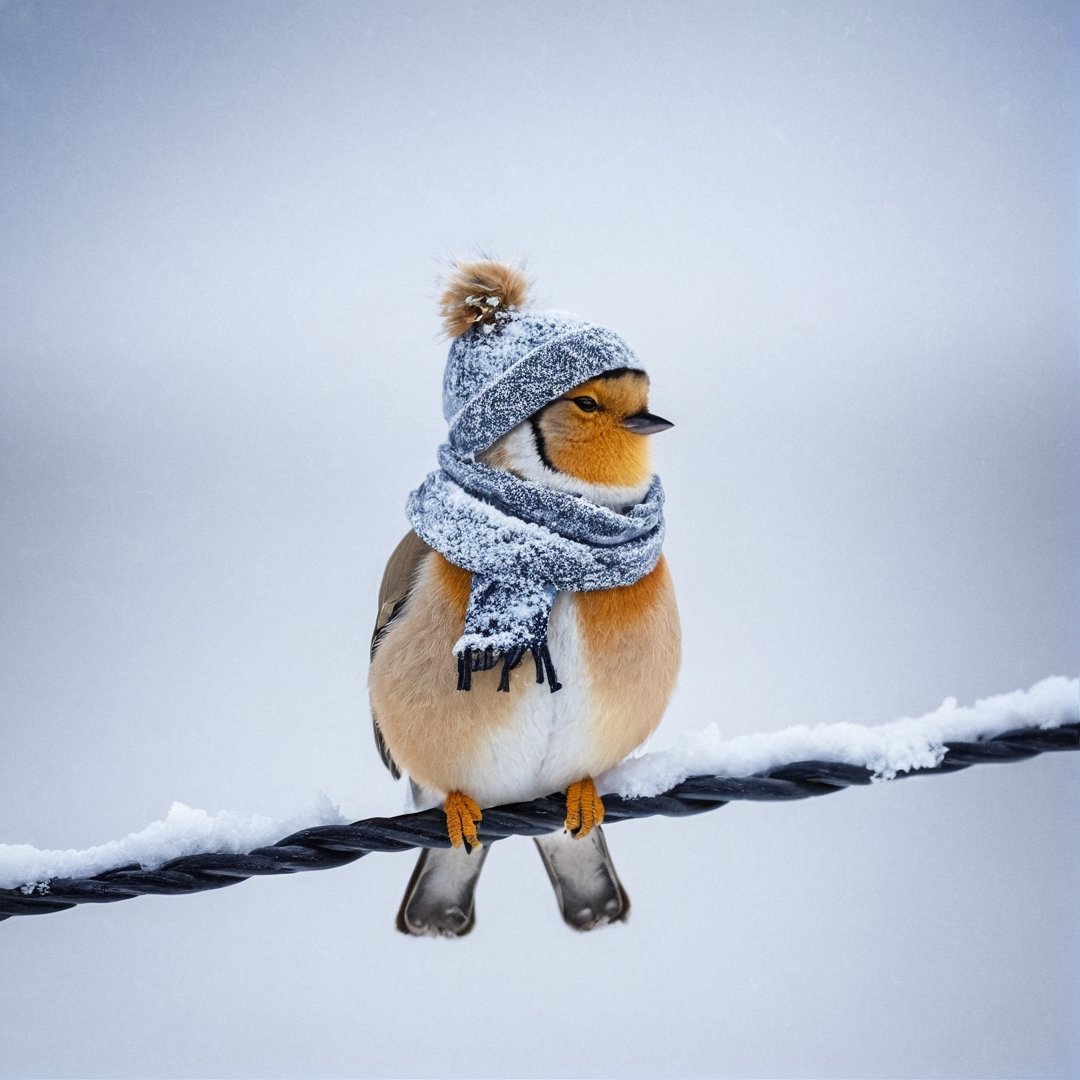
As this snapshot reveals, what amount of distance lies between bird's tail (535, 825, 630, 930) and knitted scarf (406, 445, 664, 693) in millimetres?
581

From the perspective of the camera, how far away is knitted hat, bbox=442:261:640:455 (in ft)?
5.92

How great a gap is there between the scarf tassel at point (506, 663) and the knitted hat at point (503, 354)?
361 mm

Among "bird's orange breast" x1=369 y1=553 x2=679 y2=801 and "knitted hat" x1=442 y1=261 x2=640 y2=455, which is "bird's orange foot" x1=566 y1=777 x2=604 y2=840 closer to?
"bird's orange breast" x1=369 y1=553 x2=679 y2=801

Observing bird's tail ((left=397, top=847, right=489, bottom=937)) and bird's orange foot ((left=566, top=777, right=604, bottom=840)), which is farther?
bird's tail ((left=397, top=847, right=489, bottom=937))

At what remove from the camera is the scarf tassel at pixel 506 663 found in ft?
5.66

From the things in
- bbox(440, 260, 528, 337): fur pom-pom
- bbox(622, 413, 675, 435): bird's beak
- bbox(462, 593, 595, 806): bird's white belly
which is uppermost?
bbox(440, 260, 528, 337): fur pom-pom

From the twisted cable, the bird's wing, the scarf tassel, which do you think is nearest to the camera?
the twisted cable

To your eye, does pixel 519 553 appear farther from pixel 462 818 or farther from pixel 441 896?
pixel 441 896

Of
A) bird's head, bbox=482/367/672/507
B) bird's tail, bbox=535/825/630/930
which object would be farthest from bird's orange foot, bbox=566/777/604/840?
bird's head, bbox=482/367/672/507

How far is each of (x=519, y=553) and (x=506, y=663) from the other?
18 centimetres

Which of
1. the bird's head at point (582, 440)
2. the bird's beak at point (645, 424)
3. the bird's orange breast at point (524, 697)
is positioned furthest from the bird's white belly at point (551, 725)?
the bird's beak at point (645, 424)

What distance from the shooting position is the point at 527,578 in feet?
5.74

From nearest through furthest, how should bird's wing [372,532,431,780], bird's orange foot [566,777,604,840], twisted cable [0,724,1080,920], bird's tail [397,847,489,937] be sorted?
1. twisted cable [0,724,1080,920]
2. bird's orange foot [566,777,604,840]
3. bird's wing [372,532,431,780]
4. bird's tail [397,847,489,937]

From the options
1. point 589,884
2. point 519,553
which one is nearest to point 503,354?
point 519,553
